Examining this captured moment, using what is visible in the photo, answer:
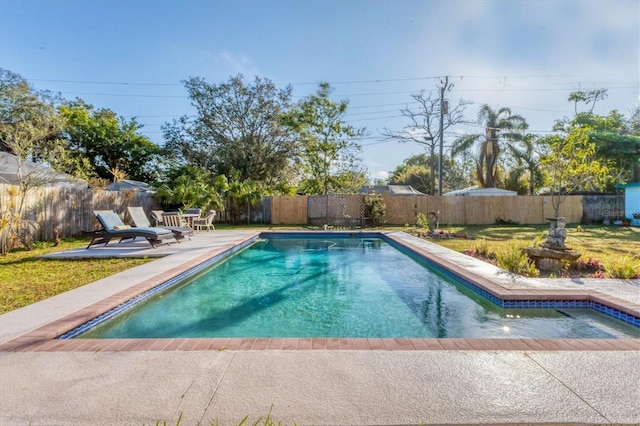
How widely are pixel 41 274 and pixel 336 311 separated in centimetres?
495

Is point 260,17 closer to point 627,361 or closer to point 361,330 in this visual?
point 361,330

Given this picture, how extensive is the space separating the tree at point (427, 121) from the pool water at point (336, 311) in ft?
54.4

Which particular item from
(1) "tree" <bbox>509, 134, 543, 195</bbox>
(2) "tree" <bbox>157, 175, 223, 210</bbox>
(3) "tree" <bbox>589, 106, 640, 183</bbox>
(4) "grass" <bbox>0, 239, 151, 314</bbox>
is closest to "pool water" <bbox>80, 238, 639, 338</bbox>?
(4) "grass" <bbox>0, 239, 151, 314</bbox>

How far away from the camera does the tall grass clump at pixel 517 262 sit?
18.5ft

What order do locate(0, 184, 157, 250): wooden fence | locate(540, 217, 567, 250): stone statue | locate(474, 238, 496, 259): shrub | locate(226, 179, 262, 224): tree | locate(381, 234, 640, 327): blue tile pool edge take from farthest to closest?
locate(226, 179, 262, 224): tree → locate(0, 184, 157, 250): wooden fence → locate(474, 238, 496, 259): shrub → locate(540, 217, 567, 250): stone statue → locate(381, 234, 640, 327): blue tile pool edge

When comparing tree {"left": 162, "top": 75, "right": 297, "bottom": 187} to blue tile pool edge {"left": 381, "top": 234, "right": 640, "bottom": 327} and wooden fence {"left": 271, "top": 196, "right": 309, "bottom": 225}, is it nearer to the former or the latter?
wooden fence {"left": 271, "top": 196, "right": 309, "bottom": 225}

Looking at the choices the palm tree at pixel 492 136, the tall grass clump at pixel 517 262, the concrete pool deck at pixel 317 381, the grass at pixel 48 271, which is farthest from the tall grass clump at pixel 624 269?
the palm tree at pixel 492 136

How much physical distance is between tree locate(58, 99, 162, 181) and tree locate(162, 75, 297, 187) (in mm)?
2682

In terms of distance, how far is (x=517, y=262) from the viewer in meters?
5.82

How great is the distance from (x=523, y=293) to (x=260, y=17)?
464 inches

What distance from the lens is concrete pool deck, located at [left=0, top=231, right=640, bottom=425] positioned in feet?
6.08


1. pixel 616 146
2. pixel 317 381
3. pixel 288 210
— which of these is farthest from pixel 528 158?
pixel 317 381

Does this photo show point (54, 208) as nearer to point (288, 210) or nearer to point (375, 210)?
point (288, 210)

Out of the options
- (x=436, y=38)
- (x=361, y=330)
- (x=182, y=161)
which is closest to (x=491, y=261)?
(x=361, y=330)
